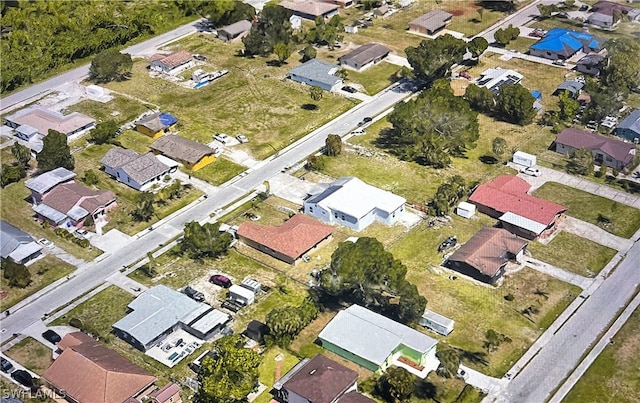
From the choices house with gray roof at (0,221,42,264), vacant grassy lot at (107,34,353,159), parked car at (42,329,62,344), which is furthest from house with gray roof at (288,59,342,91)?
parked car at (42,329,62,344)

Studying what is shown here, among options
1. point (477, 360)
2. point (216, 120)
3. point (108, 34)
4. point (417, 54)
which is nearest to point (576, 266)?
point (477, 360)

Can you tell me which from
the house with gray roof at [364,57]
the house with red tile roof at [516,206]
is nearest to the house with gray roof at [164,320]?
the house with red tile roof at [516,206]

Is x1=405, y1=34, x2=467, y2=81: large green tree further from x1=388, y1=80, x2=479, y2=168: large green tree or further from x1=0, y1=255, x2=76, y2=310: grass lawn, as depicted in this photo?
x1=0, y1=255, x2=76, y2=310: grass lawn

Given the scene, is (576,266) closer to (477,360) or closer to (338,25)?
(477,360)

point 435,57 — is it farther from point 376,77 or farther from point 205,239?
point 205,239

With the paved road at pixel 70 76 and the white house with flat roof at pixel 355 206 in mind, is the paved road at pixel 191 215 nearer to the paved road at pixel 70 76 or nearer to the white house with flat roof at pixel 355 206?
the white house with flat roof at pixel 355 206

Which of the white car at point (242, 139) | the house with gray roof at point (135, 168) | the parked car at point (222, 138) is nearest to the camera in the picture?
the house with gray roof at point (135, 168)

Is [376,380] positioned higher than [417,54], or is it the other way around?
[417,54]
